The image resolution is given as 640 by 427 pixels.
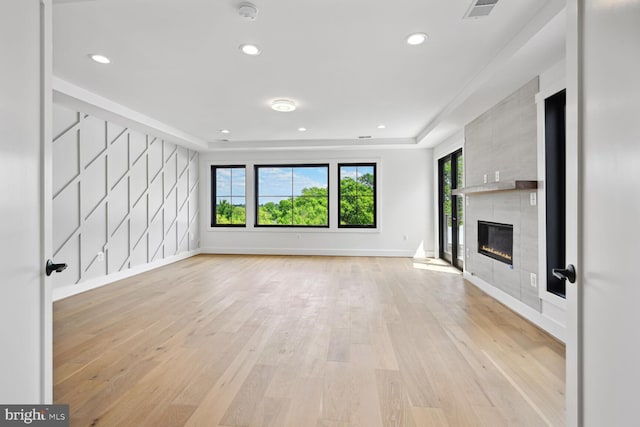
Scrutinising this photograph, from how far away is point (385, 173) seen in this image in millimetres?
6941

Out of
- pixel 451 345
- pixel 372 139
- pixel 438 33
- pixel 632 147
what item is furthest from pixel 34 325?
pixel 372 139

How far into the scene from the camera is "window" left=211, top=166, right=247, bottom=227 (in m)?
7.47

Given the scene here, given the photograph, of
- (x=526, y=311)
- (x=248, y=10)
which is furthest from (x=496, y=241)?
(x=248, y=10)

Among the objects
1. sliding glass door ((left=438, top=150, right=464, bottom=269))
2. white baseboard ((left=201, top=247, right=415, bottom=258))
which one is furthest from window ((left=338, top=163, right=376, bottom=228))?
sliding glass door ((left=438, top=150, right=464, bottom=269))

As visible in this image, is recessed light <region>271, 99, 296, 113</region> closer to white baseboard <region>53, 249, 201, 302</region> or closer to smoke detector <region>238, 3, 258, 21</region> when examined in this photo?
smoke detector <region>238, 3, 258, 21</region>

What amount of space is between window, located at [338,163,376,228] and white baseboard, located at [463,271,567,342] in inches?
121

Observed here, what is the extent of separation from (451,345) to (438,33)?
256 centimetres

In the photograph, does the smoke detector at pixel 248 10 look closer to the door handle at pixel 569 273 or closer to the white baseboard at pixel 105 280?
the door handle at pixel 569 273

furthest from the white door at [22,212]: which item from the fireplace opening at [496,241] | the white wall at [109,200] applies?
the fireplace opening at [496,241]

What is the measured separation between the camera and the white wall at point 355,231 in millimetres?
6867

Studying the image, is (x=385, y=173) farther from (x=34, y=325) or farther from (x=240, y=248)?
(x=34, y=325)

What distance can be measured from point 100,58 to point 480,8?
3343mm

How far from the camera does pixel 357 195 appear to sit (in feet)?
23.5

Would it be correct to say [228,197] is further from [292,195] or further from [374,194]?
[374,194]
